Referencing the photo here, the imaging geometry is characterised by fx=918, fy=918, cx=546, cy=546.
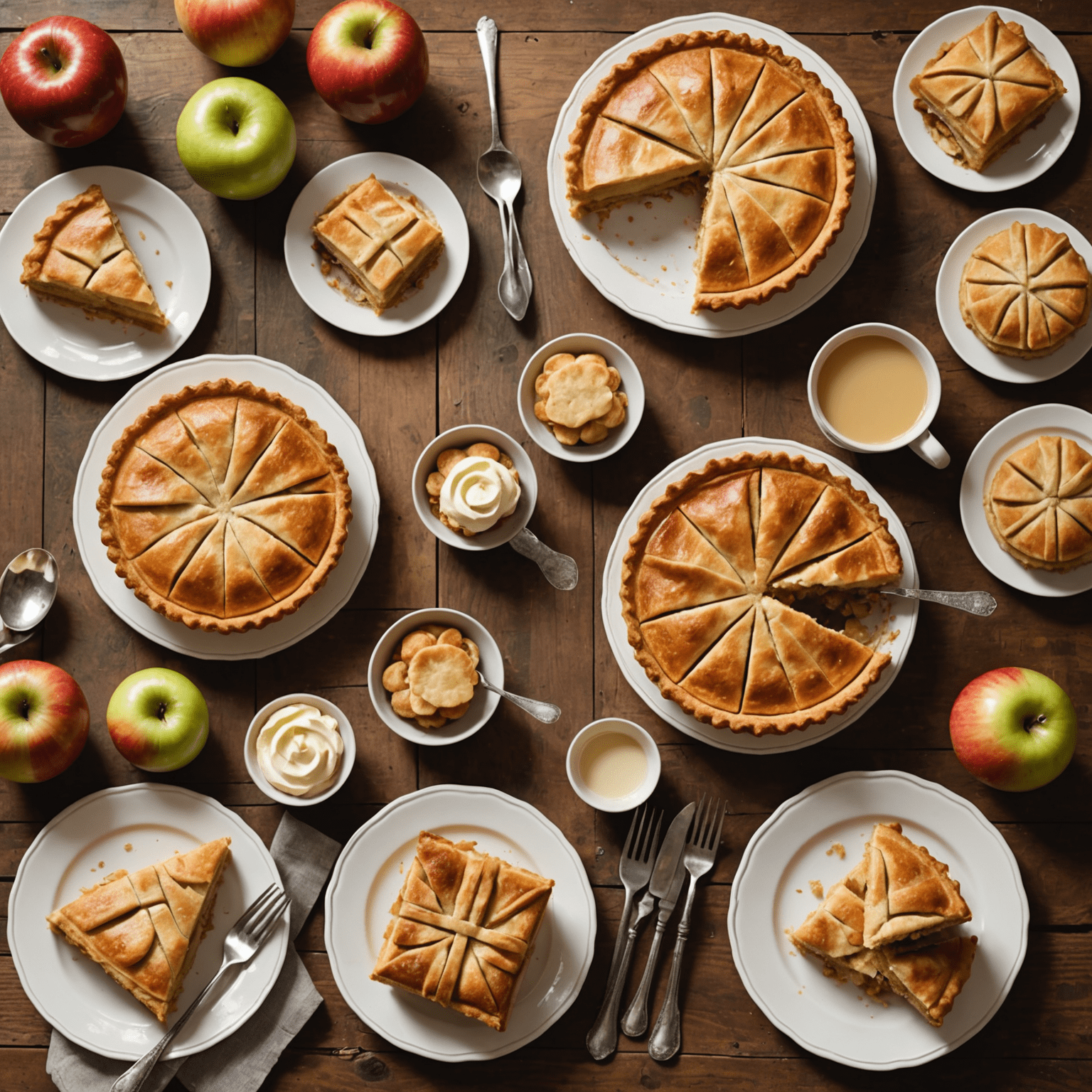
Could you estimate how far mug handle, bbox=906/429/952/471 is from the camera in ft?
10.8

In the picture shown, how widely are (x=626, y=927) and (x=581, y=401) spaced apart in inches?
77.1

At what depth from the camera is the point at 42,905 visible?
3406 mm

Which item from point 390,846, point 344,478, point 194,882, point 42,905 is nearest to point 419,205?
point 344,478

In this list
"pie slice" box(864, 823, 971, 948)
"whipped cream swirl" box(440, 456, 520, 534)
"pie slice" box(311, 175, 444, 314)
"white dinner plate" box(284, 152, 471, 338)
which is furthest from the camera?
"white dinner plate" box(284, 152, 471, 338)

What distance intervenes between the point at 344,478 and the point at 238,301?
0.87m

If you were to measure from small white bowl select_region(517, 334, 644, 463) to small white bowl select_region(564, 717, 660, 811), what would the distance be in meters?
0.99

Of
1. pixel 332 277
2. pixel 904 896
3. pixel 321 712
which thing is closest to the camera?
pixel 904 896

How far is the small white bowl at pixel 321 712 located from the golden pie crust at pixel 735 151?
2.03 meters

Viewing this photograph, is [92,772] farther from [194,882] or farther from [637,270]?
[637,270]

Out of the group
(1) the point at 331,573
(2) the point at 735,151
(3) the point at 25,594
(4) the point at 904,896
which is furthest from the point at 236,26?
(4) the point at 904,896

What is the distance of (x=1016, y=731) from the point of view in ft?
10.8

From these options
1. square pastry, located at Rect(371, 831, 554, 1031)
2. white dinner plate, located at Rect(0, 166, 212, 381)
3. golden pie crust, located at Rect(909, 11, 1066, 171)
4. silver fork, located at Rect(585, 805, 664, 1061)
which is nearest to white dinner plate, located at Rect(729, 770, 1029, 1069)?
silver fork, located at Rect(585, 805, 664, 1061)

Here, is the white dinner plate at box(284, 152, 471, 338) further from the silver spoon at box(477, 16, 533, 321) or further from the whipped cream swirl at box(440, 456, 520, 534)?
the whipped cream swirl at box(440, 456, 520, 534)

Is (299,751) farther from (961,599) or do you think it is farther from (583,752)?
(961,599)
